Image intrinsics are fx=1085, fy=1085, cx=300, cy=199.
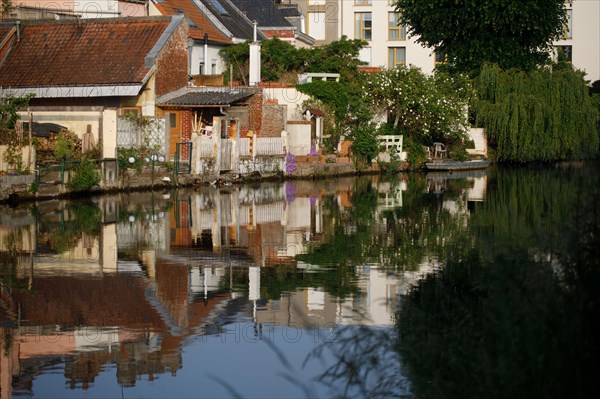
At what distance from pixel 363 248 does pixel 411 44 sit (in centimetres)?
6148

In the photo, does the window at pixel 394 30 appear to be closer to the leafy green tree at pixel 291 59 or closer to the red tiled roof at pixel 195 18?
the red tiled roof at pixel 195 18

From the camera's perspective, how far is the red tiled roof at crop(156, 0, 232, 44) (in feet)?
169

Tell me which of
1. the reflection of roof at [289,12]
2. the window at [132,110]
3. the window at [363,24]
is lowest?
the window at [132,110]

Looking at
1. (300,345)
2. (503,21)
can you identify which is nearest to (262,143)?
(503,21)

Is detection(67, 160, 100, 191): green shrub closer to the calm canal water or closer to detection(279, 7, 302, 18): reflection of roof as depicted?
the calm canal water

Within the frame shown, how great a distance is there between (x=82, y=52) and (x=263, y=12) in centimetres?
2351

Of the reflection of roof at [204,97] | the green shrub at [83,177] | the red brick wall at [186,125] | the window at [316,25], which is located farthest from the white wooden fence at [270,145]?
the window at [316,25]

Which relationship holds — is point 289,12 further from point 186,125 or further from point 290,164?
point 186,125

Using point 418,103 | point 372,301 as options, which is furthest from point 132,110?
point 372,301

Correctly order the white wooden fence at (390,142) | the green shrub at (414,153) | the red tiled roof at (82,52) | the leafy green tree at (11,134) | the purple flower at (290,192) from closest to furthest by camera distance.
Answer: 1. the leafy green tree at (11,134)
2. the purple flower at (290,192)
3. the red tiled roof at (82,52)
4. the white wooden fence at (390,142)
5. the green shrub at (414,153)

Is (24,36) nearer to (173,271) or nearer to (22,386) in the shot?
(173,271)

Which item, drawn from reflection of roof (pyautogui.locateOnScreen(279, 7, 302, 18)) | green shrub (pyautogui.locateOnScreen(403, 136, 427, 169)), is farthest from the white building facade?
green shrub (pyautogui.locateOnScreen(403, 136, 427, 169))

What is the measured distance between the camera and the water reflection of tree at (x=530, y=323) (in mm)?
7684

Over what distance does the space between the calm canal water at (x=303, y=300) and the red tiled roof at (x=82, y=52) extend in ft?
36.5
